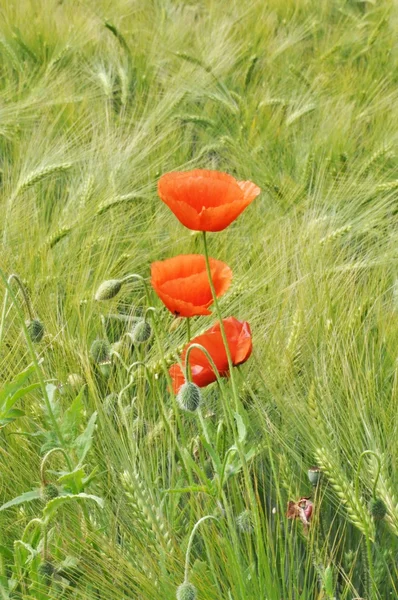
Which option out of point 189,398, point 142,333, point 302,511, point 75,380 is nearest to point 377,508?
point 302,511

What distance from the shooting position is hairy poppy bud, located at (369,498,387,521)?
101 cm

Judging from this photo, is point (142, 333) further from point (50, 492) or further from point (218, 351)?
point (50, 492)

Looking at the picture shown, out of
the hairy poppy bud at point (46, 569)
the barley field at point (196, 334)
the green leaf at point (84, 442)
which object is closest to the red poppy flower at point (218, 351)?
the barley field at point (196, 334)

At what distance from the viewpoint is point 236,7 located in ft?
12.0

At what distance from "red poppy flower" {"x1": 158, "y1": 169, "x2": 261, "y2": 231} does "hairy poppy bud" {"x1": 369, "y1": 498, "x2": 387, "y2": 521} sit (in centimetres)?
34

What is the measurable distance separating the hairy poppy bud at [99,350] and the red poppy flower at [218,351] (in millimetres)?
169

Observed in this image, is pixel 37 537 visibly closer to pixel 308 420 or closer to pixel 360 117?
pixel 308 420

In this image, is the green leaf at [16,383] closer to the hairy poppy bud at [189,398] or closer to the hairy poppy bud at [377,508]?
the hairy poppy bud at [189,398]

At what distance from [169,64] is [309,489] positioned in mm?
2180

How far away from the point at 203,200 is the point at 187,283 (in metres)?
0.10

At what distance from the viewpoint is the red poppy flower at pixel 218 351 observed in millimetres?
1056

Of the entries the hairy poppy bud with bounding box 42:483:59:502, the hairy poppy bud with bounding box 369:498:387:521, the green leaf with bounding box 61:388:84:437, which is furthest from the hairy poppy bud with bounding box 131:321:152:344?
the hairy poppy bud with bounding box 369:498:387:521

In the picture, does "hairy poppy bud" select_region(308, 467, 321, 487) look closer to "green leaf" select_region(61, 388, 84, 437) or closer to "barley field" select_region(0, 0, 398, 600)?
"barley field" select_region(0, 0, 398, 600)

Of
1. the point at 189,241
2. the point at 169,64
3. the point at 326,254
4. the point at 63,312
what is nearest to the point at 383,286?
the point at 326,254
